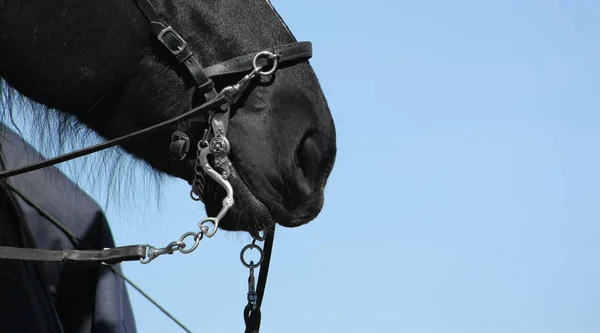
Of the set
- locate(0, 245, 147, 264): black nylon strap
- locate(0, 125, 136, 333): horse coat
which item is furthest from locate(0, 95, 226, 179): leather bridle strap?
locate(0, 125, 136, 333): horse coat

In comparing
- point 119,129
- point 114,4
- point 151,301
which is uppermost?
point 114,4

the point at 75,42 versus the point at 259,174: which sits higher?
the point at 75,42

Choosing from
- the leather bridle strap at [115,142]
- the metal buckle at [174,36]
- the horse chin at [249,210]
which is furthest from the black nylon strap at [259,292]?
the metal buckle at [174,36]

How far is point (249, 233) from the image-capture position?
396 cm

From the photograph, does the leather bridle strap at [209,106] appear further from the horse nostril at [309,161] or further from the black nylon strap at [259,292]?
the black nylon strap at [259,292]

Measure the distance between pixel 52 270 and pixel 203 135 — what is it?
49.9 inches

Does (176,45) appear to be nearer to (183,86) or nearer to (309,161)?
(183,86)

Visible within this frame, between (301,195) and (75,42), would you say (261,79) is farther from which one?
(75,42)

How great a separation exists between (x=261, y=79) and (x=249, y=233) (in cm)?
51

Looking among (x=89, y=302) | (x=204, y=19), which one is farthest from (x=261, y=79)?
(x=89, y=302)

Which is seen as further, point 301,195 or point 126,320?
point 126,320

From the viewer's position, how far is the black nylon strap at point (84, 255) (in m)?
3.69

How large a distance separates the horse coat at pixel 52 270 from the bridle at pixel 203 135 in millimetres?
549

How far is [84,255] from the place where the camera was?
376 centimetres
